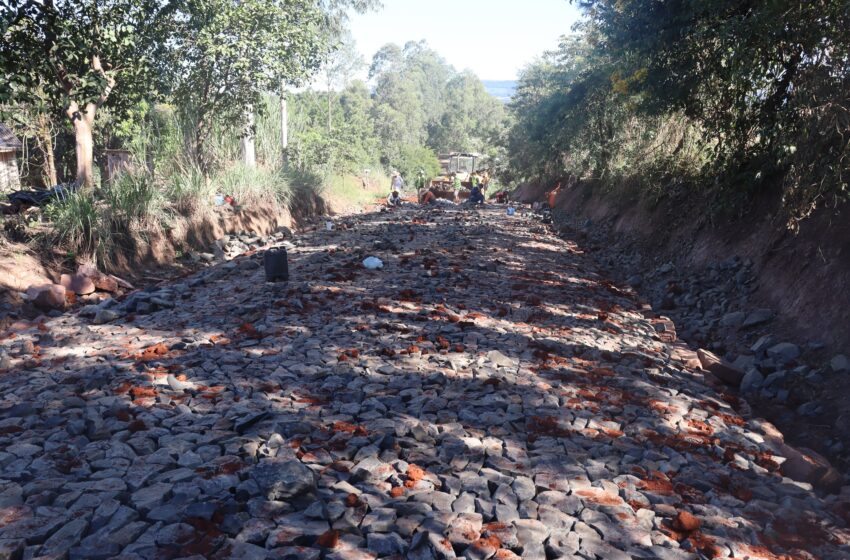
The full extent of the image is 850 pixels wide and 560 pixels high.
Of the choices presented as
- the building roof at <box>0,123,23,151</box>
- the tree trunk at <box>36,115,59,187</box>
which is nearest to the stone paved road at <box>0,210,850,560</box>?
the tree trunk at <box>36,115,59,187</box>

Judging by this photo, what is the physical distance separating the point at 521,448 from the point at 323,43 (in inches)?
514

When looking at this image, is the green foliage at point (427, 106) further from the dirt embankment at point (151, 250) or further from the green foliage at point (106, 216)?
the green foliage at point (106, 216)

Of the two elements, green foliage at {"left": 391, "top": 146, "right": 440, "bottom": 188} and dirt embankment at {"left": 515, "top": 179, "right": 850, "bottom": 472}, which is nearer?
dirt embankment at {"left": 515, "top": 179, "right": 850, "bottom": 472}

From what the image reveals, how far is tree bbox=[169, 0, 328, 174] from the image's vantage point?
12133 millimetres

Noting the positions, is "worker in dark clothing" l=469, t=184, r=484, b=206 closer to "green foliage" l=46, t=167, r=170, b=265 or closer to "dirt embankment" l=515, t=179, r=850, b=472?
"dirt embankment" l=515, t=179, r=850, b=472

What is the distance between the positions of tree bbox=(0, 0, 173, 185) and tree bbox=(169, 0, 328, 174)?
912 millimetres

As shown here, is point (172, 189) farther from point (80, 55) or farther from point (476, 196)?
point (476, 196)

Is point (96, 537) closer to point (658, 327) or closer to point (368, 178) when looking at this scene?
point (658, 327)

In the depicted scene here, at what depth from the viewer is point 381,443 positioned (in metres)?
3.46

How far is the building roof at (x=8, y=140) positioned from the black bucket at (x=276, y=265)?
15399 mm

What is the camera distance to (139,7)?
32.3ft

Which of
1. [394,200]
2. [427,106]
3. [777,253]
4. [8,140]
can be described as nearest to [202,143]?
[8,140]

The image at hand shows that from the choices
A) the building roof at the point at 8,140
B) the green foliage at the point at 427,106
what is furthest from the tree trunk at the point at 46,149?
the green foliage at the point at 427,106

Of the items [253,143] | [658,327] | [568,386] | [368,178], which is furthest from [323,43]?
[368,178]
